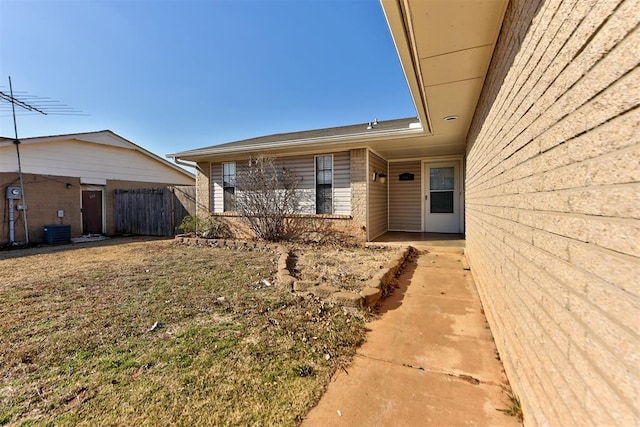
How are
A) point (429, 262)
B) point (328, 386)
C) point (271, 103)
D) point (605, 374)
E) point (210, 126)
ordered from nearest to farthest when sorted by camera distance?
1. point (605, 374)
2. point (328, 386)
3. point (429, 262)
4. point (271, 103)
5. point (210, 126)

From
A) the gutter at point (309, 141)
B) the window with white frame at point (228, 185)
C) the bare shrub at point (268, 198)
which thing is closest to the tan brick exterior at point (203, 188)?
the window with white frame at point (228, 185)

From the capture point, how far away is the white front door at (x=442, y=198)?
27.5 feet

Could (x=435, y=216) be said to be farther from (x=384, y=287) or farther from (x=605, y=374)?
(x=605, y=374)

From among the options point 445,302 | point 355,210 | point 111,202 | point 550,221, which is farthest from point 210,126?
point 550,221

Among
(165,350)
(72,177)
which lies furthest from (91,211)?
(165,350)

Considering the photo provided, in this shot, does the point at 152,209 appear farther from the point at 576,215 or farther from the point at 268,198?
the point at 576,215

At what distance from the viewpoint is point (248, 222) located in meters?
8.23

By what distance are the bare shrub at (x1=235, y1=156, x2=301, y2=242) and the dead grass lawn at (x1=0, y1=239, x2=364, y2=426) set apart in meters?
3.27

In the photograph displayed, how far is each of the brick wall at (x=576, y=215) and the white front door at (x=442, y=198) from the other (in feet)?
23.1

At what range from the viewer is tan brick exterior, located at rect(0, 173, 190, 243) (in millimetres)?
8373

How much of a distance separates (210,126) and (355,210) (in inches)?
505

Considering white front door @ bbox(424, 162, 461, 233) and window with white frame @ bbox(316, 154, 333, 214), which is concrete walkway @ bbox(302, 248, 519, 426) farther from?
white front door @ bbox(424, 162, 461, 233)

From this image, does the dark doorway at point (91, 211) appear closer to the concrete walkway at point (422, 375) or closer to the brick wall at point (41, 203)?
the brick wall at point (41, 203)

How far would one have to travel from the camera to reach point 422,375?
2.03m
